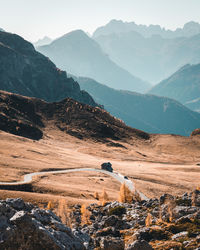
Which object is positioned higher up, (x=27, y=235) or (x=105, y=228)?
(x=27, y=235)

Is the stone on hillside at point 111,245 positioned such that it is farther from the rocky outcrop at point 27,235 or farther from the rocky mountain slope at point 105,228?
the rocky outcrop at point 27,235

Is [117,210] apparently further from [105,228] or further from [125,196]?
[125,196]

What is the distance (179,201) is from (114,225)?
17.8 meters

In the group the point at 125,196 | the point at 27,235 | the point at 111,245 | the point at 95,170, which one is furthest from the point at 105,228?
the point at 95,170

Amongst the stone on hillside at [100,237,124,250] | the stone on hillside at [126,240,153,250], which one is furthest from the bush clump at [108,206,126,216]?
the stone on hillside at [126,240,153,250]

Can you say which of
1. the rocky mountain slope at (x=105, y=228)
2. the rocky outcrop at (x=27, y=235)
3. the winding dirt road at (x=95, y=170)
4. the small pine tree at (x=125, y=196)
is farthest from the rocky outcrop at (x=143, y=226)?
the winding dirt road at (x=95, y=170)

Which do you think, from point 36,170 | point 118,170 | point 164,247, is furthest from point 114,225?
point 118,170

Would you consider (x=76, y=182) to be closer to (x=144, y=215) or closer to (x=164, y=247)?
(x=144, y=215)

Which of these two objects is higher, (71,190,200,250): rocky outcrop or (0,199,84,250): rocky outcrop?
(0,199,84,250): rocky outcrop

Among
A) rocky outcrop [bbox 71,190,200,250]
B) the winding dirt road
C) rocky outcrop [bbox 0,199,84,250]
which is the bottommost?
the winding dirt road

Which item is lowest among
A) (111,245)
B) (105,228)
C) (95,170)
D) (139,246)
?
(105,228)

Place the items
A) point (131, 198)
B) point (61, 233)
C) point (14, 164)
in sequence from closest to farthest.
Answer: point (61, 233)
point (131, 198)
point (14, 164)

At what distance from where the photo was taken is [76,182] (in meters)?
100

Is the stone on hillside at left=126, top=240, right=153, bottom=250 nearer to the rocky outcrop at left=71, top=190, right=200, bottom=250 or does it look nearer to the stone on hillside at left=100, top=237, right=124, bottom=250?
the rocky outcrop at left=71, top=190, right=200, bottom=250
